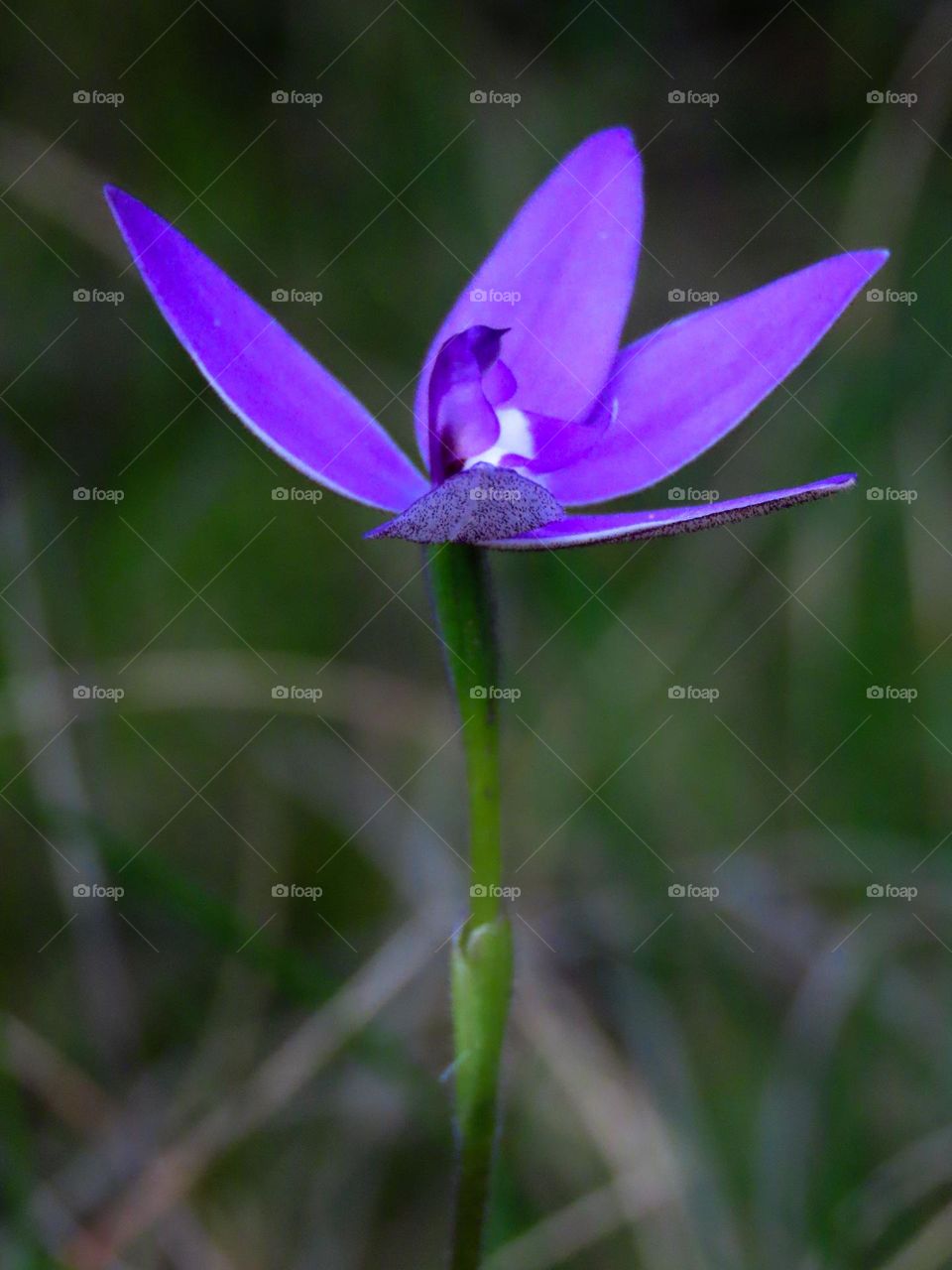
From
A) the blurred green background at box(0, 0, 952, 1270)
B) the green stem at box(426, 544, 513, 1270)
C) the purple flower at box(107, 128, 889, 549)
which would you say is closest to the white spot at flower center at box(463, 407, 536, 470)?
the purple flower at box(107, 128, 889, 549)

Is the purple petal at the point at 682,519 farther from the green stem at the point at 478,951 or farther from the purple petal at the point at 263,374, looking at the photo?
the purple petal at the point at 263,374

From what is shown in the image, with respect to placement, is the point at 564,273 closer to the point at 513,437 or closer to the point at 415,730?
the point at 513,437

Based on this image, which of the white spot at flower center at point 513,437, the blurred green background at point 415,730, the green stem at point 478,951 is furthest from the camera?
the blurred green background at point 415,730

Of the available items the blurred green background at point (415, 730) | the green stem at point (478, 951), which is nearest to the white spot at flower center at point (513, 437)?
the green stem at point (478, 951)

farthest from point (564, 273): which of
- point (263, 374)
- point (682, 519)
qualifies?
point (682, 519)

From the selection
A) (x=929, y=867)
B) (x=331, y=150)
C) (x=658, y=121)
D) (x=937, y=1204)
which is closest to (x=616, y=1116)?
(x=937, y=1204)

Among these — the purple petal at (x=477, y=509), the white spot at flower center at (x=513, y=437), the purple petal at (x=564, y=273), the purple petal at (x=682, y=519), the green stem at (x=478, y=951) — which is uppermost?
the purple petal at (x=564, y=273)
